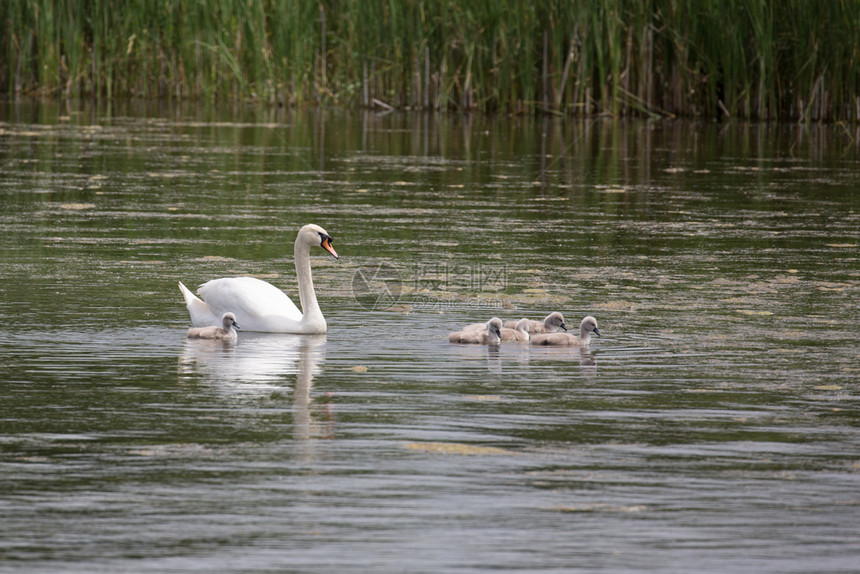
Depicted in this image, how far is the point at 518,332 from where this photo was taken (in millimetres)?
8336

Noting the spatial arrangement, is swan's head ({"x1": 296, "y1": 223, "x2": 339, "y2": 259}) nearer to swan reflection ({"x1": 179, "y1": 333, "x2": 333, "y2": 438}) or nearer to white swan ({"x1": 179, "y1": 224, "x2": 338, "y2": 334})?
white swan ({"x1": 179, "y1": 224, "x2": 338, "y2": 334})

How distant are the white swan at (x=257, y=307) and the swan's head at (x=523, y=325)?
108cm

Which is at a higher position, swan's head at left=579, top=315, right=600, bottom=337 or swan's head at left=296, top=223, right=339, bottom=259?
swan's head at left=296, top=223, right=339, bottom=259

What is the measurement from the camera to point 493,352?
26.5 feet

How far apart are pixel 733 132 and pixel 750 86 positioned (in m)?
1.01

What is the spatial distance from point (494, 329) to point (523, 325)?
0.88 ft

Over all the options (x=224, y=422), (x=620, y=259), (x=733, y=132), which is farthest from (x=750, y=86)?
(x=224, y=422)

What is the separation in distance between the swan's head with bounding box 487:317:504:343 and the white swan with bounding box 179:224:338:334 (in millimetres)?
983

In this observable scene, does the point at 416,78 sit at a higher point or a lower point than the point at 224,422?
higher

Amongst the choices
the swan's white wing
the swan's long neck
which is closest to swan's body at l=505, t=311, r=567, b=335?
the swan's long neck

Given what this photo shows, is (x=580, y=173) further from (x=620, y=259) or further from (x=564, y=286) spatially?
(x=564, y=286)

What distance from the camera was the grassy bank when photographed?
23969 millimetres

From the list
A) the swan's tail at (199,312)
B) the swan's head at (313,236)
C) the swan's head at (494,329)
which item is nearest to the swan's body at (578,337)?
the swan's head at (494,329)

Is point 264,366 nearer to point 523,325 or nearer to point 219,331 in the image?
point 219,331
